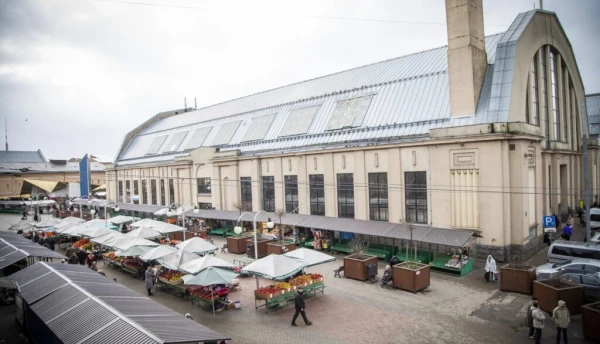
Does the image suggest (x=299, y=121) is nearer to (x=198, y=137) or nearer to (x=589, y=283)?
(x=198, y=137)

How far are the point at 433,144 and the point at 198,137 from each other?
3391 cm

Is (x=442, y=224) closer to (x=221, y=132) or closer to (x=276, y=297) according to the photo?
(x=276, y=297)

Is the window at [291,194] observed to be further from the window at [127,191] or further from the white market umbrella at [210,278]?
the window at [127,191]

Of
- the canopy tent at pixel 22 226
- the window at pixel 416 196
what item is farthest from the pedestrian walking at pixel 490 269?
the canopy tent at pixel 22 226

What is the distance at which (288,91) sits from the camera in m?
45.7

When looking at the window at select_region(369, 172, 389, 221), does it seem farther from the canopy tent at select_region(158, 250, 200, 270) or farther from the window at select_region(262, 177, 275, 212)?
the canopy tent at select_region(158, 250, 200, 270)

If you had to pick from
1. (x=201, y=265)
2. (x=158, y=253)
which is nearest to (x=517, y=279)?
(x=201, y=265)

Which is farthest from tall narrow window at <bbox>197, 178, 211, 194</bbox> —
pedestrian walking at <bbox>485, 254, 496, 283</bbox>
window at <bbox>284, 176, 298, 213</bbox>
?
pedestrian walking at <bbox>485, 254, 496, 283</bbox>

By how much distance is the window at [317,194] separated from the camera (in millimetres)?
31969

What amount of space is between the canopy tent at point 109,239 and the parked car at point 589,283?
26460 millimetres

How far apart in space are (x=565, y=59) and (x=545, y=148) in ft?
34.1

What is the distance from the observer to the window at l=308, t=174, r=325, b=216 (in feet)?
105

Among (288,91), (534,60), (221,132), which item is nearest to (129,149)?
(221,132)

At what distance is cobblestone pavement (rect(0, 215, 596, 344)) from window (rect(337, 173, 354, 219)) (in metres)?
9.68
